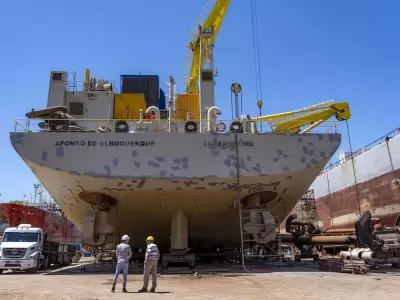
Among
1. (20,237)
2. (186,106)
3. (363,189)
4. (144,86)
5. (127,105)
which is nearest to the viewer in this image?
(20,237)

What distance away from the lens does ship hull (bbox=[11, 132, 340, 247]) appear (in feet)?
48.0

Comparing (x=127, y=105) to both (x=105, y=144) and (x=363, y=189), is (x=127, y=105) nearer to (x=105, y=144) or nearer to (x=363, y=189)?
(x=105, y=144)

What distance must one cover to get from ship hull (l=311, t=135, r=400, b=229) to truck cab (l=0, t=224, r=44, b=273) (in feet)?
59.1

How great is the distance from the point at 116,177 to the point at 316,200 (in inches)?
1116

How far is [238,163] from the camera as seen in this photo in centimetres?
1503

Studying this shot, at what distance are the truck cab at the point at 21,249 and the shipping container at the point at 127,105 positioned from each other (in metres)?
7.03

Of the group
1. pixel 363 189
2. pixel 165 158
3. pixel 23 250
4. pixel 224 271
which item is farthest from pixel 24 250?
pixel 363 189

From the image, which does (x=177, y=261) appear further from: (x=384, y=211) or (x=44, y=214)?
(x=44, y=214)

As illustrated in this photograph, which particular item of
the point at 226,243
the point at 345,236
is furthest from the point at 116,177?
the point at 345,236

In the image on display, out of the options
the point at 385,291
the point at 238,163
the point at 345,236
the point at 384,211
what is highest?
the point at 238,163

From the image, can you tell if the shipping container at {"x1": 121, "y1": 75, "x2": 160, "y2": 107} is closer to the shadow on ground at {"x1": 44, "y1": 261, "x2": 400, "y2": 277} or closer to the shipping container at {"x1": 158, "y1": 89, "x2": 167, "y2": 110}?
the shipping container at {"x1": 158, "y1": 89, "x2": 167, "y2": 110}

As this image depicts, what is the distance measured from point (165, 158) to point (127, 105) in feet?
17.4

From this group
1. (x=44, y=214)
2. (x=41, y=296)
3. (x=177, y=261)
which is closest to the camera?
(x=41, y=296)

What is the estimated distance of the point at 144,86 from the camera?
20531 millimetres
